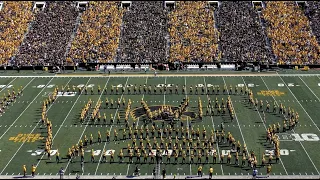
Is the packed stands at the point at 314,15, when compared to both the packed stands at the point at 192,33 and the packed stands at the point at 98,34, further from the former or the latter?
the packed stands at the point at 98,34

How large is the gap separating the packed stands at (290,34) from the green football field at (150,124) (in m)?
4.82

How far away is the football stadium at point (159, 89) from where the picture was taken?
30.0 metres

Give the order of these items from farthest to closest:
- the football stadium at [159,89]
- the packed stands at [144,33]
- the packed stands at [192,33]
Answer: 1. the packed stands at [144,33]
2. the packed stands at [192,33]
3. the football stadium at [159,89]

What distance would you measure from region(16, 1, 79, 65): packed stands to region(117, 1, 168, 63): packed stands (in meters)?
6.14

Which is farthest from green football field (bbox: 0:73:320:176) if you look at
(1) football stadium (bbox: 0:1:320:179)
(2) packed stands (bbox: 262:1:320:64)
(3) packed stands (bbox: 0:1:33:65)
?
(3) packed stands (bbox: 0:1:33:65)

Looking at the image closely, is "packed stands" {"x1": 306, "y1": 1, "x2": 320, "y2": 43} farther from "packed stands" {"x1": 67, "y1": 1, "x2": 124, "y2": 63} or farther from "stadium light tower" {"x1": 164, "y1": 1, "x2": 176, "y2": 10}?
"packed stands" {"x1": 67, "y1": 1, "x2": 124, "y2": 63}

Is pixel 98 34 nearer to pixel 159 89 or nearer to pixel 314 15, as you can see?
pixel 159 89

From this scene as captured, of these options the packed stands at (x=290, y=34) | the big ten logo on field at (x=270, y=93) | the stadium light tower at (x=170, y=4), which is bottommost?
the big ten logo on field at (x=270, y=93)

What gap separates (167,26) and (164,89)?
1668cm

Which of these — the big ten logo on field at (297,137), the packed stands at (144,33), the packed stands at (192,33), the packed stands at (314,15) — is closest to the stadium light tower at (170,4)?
the packed stands at (192,33)

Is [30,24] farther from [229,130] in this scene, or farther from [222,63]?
[229,130]

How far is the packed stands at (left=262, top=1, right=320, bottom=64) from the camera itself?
169 feet

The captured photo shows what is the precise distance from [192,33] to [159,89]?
14912mm

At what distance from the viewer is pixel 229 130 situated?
34.4m
